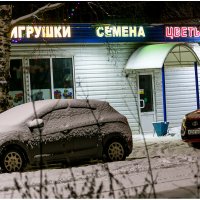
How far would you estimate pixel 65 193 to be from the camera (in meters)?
7.74

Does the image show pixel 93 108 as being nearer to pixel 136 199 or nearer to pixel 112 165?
pixel 112 165

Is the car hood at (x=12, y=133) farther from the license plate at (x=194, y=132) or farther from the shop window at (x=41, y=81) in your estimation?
the shop window at (x=41, y=81)

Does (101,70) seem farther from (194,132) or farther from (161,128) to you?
(194,132)

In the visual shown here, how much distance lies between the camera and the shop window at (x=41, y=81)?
18.0 meters

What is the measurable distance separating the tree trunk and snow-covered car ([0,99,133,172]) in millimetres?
1043

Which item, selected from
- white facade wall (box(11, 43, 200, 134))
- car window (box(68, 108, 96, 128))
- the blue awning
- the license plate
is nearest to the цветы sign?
white facade wall (box(11, 43, 200, 134))

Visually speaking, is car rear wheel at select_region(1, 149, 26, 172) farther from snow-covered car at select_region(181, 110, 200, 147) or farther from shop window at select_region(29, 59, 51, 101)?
shop window at select_region(29, 59, 51, 101)

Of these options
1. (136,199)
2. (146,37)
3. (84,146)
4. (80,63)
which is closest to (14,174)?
(84,146)

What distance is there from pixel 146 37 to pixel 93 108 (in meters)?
7.94

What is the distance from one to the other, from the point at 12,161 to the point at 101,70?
28.3 ft

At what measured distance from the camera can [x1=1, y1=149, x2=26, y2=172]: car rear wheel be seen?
10.6 m

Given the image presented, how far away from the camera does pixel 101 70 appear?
18703mm

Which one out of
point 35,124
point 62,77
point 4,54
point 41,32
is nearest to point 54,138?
point 35,124

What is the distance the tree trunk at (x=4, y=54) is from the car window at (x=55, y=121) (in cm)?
210
